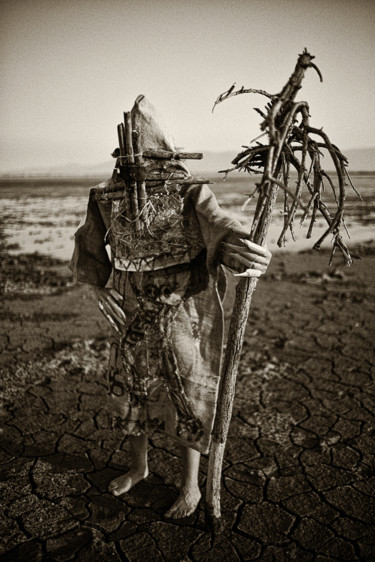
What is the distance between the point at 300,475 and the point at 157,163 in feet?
6.54

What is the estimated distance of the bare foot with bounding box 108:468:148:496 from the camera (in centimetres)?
229

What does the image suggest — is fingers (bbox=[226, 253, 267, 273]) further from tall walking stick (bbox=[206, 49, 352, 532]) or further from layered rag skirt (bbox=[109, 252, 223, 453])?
layered rag skirt (bbox=[109, 252, 223, 453])

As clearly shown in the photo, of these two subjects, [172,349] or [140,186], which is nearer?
[140,186]

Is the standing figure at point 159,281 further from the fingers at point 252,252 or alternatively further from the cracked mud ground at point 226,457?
the cracked mud ground at point 226,457

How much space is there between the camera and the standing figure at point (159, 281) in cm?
182

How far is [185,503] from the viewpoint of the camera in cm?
214

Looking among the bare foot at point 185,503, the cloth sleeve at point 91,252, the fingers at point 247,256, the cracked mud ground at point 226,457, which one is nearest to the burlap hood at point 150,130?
the cloth sleeve at point 91,252

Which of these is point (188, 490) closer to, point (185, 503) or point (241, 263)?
point (185, 503)

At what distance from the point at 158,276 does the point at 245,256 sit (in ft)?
1.67

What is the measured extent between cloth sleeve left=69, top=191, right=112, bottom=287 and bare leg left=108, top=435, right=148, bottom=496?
924 mm

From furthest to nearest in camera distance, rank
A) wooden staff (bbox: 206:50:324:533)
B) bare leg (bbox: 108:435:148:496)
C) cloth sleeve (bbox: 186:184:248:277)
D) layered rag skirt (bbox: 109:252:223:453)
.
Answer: bare leg (bbox: 108:435:148:496) < layered rag skirt (bbox: 109:252:223:453) < cloth sleeve (bbox: 186:184:248:277) < wooden staff (bbox: 206:50:324:533)

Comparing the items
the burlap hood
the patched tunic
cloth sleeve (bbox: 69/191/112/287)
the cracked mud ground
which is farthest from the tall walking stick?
cloth sleeve (bbox: 69/191/112/287)

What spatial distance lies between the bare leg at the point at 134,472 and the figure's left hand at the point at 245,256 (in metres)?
1.22

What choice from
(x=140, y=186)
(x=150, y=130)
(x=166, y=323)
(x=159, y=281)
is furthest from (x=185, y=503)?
(x=150, y=130)
